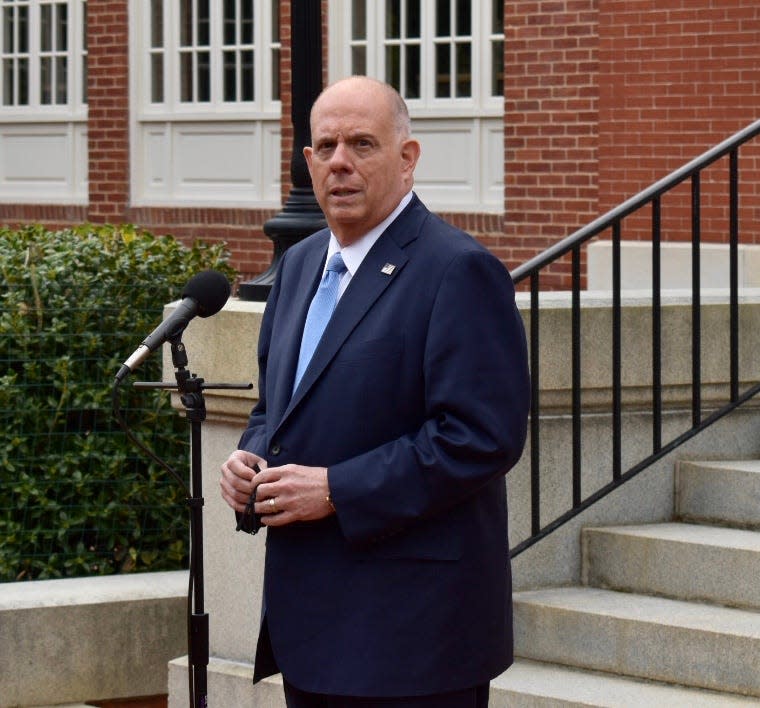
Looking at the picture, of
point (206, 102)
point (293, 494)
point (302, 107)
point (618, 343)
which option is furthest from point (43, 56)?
point (293, 494)

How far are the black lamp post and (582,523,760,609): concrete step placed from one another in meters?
1.48

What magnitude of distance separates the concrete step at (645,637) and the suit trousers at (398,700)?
6.52ft

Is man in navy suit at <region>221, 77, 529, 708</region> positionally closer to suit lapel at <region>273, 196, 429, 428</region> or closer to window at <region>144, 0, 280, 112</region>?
suit lapel at <region>273, 196, 429, 428</region>

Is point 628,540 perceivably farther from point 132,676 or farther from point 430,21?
point 430,21

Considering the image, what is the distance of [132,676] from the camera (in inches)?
262

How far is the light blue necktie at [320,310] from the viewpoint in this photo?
11.5 feet

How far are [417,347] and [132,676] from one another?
3717 mm

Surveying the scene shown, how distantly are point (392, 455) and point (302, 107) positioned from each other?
2820mm

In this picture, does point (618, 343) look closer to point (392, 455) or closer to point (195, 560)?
point (195, 560)

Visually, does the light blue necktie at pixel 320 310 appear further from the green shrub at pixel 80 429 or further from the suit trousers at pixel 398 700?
the green shrub at pixel 80 429

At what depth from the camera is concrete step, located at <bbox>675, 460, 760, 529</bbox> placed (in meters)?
6.07

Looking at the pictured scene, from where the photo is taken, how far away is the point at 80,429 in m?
6.98

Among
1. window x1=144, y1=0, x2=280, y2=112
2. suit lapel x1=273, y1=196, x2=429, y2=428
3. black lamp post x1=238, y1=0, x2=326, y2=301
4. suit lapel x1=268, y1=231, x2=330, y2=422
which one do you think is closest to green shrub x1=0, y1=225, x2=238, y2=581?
black lamp post x1=238, y1=0, x2=326, y2=301

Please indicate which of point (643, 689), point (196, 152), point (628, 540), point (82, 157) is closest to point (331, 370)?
point (643, 689)
